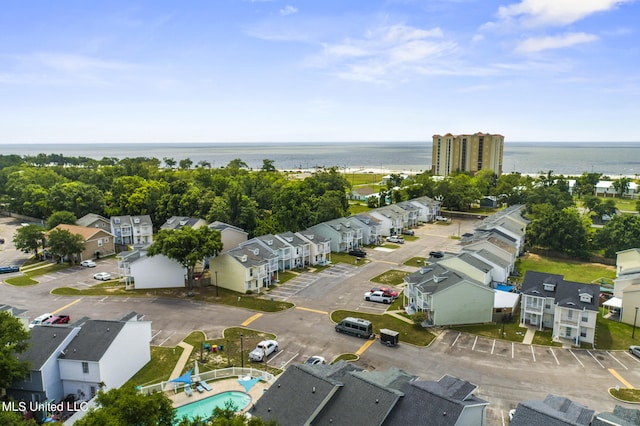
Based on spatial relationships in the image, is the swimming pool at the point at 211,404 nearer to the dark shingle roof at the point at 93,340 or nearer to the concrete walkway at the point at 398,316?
the dark shingle roof at the point at 93,340

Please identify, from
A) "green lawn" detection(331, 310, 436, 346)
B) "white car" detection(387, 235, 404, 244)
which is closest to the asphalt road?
"green lawn" detection(331, 310, 436, 346)

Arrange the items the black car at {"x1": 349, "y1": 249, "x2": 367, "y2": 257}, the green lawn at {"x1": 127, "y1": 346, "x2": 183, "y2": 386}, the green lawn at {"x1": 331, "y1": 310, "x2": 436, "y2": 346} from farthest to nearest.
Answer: the black car at {"x1": 349, "y1": 249, "x2": 367, "y2": 257}
the green lawn at {"x1": 331, "y1": 310, "x2": 436, "y2": 346}
the green lawn at {"x1": 127, "y1": 346, "x2": 183, "y2": 386}

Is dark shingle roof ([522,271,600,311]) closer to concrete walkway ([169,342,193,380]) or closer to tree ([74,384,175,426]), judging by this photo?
concrete walkway ([169,342,193,380])

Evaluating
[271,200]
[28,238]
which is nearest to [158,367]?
[28,238]

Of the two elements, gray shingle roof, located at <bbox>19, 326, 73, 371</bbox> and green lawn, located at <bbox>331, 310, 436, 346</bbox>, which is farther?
green lawn, located at <bbox>331, 310, 436, 346</bbox>

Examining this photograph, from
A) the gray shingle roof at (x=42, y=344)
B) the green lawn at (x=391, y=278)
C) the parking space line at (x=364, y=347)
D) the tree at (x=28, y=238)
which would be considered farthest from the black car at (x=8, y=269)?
the parking space line at (x=364, y=347)

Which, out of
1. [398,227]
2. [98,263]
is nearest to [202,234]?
[98,263]
